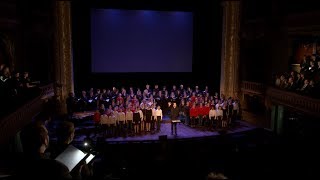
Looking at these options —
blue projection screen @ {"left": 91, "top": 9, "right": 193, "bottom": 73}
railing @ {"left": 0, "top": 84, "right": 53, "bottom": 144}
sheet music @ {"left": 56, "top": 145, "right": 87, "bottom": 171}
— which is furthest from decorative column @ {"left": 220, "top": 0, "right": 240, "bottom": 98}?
sheet music @ {"left": 56, "top": 145, "right": 87, "bottom": 171}

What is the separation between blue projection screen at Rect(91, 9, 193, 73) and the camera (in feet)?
58.2

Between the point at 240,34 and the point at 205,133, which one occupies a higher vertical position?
the point at 240,34

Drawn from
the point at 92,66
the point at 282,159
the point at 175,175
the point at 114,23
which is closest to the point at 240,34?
the point at 114,23

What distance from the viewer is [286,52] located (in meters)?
16.5

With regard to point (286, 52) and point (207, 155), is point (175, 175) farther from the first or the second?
point (286, 52)

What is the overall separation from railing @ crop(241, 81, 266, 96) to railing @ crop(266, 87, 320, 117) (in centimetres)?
47

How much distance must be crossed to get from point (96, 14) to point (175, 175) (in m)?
13.1

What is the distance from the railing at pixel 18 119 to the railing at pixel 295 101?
31.1 ft

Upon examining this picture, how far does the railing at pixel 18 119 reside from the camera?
7996 millimetres

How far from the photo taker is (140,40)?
18.2 metres

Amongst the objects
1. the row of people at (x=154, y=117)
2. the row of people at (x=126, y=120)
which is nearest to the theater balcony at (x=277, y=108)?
the row of people at (x=154, y=117)

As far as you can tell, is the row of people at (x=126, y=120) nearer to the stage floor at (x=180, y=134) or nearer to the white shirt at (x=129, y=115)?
the white shirt at (x=129, y=115)

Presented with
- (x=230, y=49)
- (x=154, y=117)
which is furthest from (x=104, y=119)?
(x=230, y=49)

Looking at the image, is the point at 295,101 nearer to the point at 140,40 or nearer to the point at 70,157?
the point at 140,40
